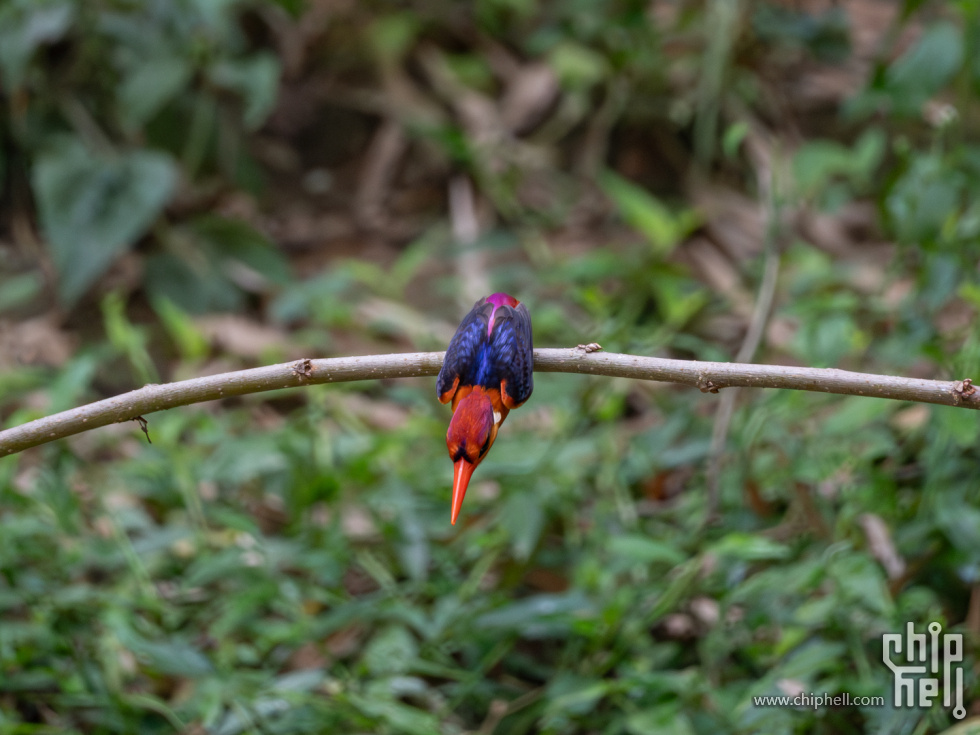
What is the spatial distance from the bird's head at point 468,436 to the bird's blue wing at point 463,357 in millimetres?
51

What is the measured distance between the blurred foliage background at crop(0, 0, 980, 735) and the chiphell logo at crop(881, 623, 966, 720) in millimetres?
43

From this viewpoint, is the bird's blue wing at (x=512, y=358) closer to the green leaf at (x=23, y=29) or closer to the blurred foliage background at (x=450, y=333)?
the blurred foliage background at (x=450, y=333)

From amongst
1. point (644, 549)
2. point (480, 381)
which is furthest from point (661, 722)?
point (480, 381)

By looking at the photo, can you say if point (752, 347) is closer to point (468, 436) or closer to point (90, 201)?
point (468, 436)

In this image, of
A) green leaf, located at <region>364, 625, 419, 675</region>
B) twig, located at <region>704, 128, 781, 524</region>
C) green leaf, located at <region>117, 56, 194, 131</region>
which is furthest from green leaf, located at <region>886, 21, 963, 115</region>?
green leaf, located at <region>117, 56, 194, 131</region>

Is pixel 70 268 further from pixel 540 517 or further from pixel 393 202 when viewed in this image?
pixel 540 517

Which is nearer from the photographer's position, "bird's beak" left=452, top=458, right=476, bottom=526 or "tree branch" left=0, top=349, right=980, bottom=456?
"tree branch" left=0, top=349, right=980, bottom=456

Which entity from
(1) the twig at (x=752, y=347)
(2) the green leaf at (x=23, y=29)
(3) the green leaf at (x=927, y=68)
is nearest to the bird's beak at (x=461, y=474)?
Result: (1) the twig at (x=752, y=347)

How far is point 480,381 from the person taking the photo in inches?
72.7

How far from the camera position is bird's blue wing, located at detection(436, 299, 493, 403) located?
1809 millimetres

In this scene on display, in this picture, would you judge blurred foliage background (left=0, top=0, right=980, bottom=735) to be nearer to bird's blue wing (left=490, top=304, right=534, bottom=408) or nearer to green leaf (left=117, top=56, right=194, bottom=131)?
green leaf (left=117, top=56, right=194, bottom=131)

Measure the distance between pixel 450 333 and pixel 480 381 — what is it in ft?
7.39

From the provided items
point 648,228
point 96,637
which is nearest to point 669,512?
point 648,228

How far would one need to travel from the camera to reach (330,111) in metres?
5.17
